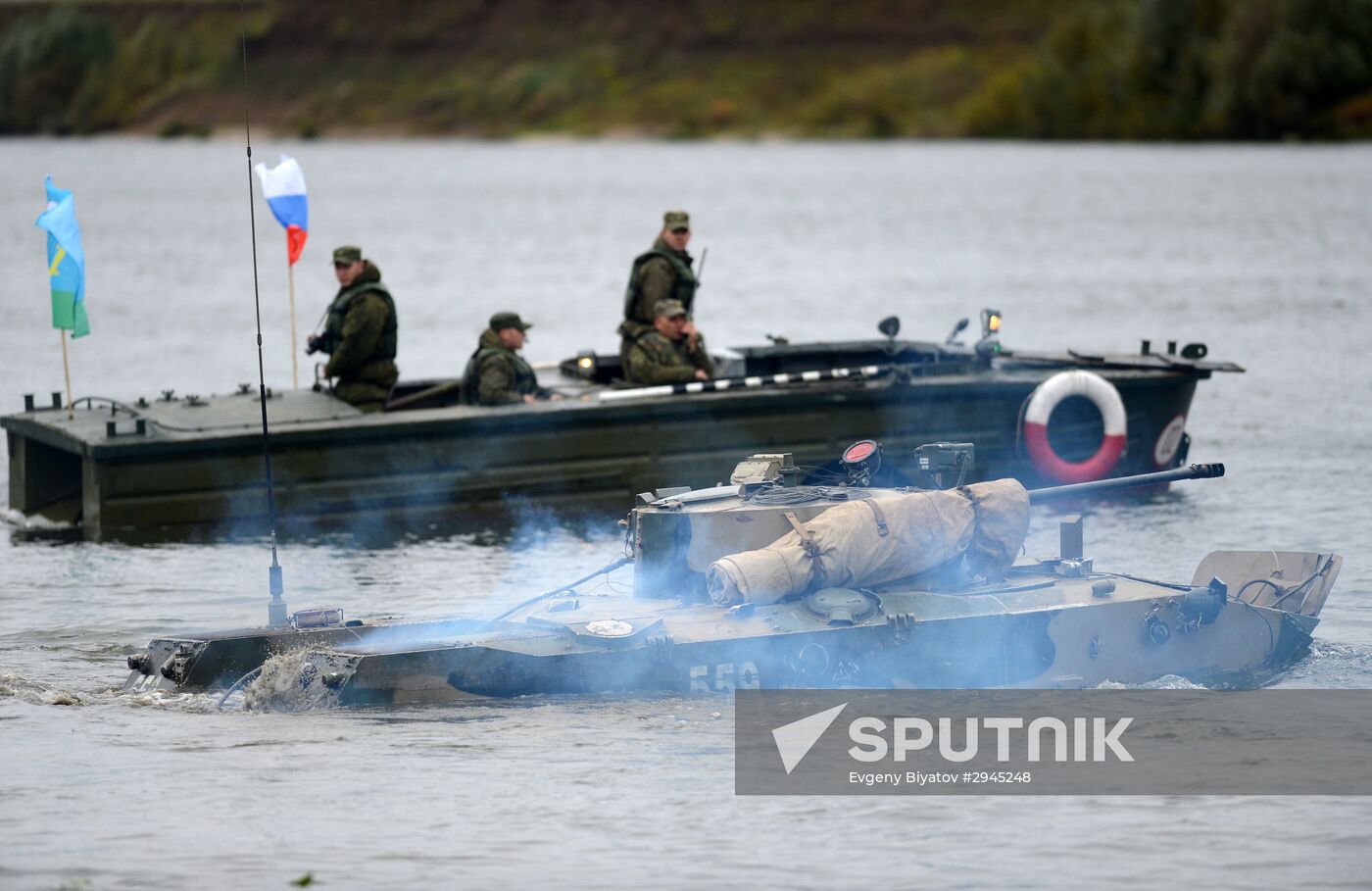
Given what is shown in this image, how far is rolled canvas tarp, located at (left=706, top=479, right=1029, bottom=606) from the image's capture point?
1362 cm

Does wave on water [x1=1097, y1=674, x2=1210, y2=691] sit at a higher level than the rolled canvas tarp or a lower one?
lower

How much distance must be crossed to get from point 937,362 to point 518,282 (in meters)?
27.7

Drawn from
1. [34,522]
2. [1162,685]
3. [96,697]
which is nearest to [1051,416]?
[1162,685]

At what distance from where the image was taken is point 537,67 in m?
176

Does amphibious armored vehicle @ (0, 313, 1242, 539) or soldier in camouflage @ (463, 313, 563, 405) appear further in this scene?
soldier in camouflage @ (463, 313, 563, 405)

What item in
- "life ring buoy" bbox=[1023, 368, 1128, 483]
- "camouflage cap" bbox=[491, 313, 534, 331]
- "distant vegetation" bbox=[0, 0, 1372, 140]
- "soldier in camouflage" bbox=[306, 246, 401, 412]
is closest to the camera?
"camouflage cap" bbox=[491, 313, 534, 331]

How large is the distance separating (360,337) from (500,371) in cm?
124

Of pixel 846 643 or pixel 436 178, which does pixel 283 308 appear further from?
pixel 436 178

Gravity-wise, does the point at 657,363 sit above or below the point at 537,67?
below

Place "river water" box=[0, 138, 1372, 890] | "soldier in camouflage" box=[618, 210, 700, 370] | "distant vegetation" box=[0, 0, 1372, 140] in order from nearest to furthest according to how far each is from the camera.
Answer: "river water" box=[0, 138, 1372, 890], "soldier in camouflage" box=[618, 210, 700, 370], "distant vegetation" box=[0, 0, 1372, 140]

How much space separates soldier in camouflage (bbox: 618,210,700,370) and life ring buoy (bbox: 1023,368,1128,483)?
323cm

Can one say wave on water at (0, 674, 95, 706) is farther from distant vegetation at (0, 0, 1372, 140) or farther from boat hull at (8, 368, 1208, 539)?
distant vegetation at (0, 0, 1372, 140)

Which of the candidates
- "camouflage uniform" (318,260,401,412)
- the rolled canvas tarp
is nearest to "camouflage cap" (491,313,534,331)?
"camouflage uniform" (318,260,401,412)

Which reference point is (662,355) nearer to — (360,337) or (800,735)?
(360,337)
